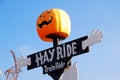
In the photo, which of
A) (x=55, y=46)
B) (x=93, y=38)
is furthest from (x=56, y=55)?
(x=93, y=38)

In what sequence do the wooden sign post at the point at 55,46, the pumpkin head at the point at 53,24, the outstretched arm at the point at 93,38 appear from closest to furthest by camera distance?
1. the outstretched arm at the point at 93,38
2. the wooden sign post at the point at 55,46
3. the pumpkin head at the point at 53,24

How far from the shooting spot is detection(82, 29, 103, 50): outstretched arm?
1280 cm

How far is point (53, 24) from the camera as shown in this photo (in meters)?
14.2

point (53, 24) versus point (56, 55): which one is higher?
point (53, 24)

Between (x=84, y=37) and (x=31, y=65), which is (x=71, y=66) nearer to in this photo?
(x=84, y=37)

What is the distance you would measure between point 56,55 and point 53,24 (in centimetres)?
119

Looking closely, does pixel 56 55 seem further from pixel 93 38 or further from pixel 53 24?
pixel 93 38

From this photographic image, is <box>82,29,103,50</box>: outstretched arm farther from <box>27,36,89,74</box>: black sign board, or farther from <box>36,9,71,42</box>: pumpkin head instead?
<box>36,9,71,42</box>: pumpkin head

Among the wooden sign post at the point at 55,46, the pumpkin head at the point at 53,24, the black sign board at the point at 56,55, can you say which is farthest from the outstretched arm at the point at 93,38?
the pumpkin head at the point at 53,24

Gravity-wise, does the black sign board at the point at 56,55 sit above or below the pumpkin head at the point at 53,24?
below

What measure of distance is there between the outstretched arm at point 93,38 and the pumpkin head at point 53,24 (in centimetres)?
142

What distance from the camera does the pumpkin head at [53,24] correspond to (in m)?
14.2

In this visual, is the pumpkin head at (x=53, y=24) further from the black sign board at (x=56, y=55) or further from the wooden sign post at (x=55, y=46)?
the black sign board at (x=56, y=55)

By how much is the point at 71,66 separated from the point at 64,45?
994 mm
